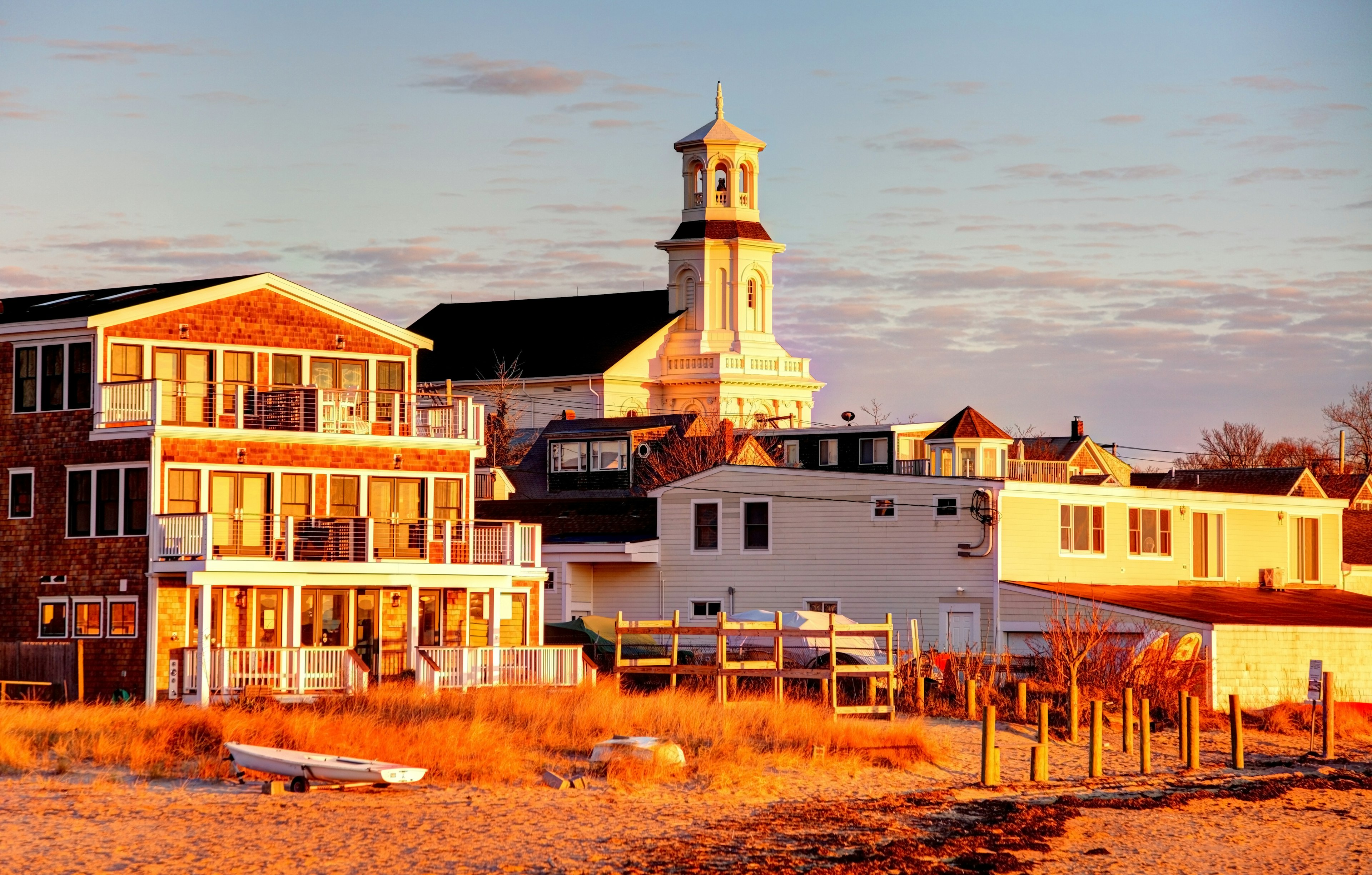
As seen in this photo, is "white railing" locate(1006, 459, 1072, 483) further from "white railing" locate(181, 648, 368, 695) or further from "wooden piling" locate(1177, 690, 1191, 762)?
"white railing" locate(181, 648, 368, 695)

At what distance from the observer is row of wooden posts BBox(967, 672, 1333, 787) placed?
32.0 m

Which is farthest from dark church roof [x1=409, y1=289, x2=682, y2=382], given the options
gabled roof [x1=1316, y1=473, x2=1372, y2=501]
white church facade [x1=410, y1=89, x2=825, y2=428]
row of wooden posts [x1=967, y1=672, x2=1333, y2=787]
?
row of wooden posts [x1=967, y1=672, x2=1333, y2=787]

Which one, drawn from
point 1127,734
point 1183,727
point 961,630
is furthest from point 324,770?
point 961,630

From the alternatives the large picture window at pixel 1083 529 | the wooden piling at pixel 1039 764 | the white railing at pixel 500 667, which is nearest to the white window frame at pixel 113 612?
the white railing at pixel 500 667

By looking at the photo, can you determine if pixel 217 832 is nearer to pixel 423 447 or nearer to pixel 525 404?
pixel 423 447

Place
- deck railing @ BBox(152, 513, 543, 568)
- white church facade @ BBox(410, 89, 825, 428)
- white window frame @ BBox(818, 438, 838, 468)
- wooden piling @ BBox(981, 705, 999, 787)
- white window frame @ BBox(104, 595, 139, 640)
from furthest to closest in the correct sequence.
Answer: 1. white church facade @ BBox(410, 89, 825, 428)
2. white window frame @ BBox(818, 438, 838, 468)
3. white window frame @ BBox(104, 595, 139, 640)
4. deck railing @ BBox(152, 513, 543, 568)
5. wooden piling @ BBox(981, 705, 999, 787)

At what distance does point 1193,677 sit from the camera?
153 ft

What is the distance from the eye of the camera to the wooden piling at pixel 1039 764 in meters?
33.1

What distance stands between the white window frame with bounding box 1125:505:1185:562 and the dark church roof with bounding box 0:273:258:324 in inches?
941

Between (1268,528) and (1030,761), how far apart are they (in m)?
28.8

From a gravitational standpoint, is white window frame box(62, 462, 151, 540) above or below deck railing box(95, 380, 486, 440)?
below

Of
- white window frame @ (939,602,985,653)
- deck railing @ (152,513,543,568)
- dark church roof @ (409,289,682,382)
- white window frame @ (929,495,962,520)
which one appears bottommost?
white window frame @ (939,602,985,653)

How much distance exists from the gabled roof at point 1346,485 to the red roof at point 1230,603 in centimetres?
2675

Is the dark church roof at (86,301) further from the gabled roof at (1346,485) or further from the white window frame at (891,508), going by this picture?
the gabled roof at (1346,485)
